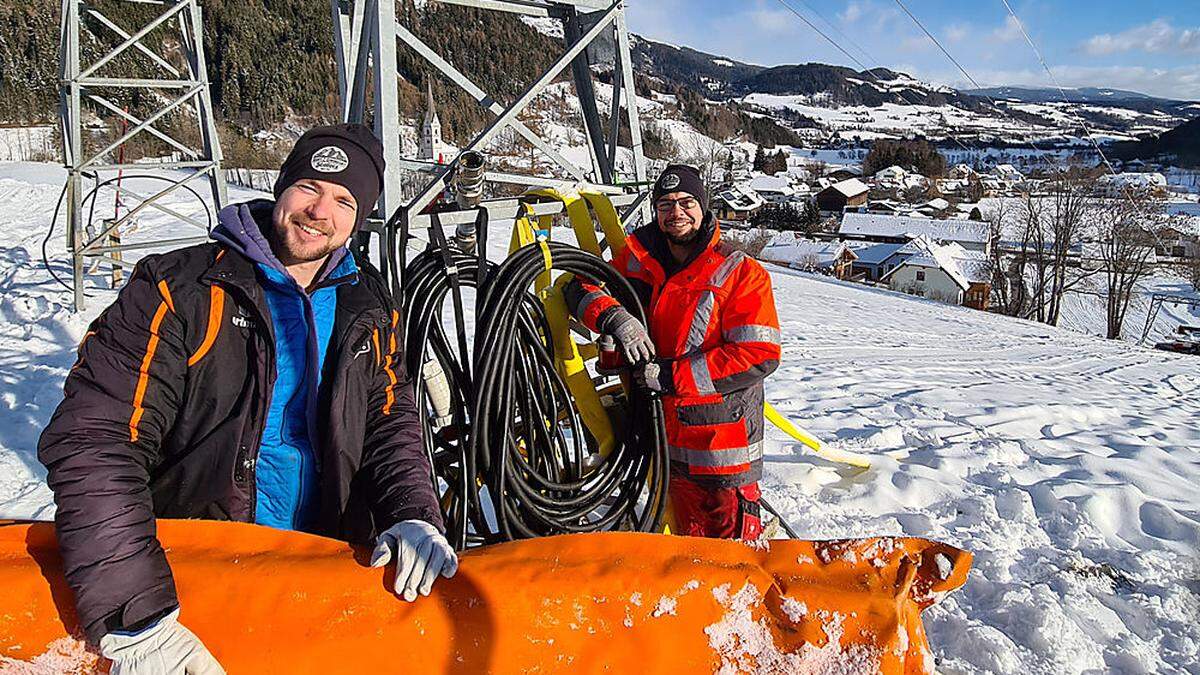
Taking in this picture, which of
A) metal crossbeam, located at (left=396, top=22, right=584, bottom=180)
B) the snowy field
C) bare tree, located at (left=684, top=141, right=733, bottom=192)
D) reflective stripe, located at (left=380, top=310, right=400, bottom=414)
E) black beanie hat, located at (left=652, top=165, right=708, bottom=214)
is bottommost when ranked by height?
the snowy field

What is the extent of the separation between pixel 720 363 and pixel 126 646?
1.97 m

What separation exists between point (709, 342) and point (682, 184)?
2.08 feet

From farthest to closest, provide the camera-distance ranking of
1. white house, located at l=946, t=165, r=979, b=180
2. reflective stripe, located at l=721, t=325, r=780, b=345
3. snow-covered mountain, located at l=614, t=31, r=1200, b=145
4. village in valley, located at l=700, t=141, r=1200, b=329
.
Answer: snow-covered mountain, located at l=614, t=31, r=1200, b=145, white house, located at l=946, t=165, r=979, b=180, village in valley, located at l=700, t=141, r=1200, b=329, reflective stripe, located at l=721, t=325, r=780, b=345

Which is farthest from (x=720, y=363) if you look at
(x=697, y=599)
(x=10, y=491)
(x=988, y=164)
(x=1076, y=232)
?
(x=988, y=164)

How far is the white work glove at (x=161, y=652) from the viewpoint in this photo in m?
1.28

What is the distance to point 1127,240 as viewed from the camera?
92.2ft

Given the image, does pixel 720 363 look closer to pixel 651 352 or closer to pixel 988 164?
pixel 651 352

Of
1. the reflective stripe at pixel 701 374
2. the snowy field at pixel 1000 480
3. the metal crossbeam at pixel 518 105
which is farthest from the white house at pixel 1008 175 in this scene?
the reflective stripe at pixel 701 374

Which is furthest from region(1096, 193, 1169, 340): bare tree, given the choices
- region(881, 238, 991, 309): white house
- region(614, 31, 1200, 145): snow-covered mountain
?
region(614, 31, 1200, 145): snow-covered mountain

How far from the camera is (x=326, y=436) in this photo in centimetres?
170

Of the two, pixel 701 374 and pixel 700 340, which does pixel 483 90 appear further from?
pixel 701 374

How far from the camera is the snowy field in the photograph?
99.3 inches

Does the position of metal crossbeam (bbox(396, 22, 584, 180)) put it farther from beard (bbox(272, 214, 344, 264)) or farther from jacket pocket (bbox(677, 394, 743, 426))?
beard (bbox(272, 214, 344, 264))

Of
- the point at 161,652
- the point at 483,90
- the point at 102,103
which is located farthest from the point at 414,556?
the point at 102,103
